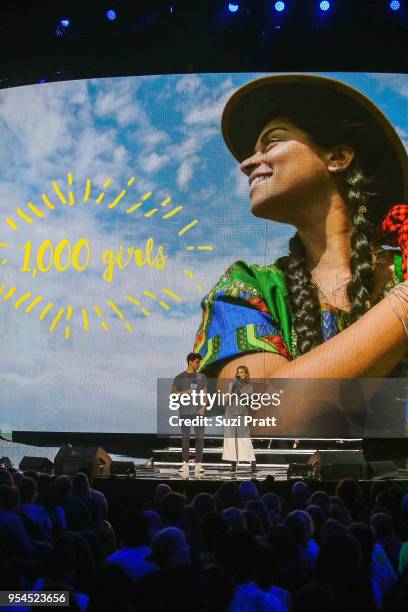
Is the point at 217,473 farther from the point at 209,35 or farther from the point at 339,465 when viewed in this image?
the point at 209,35

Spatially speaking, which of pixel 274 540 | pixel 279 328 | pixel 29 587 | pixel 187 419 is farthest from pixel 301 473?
pixel 29 587

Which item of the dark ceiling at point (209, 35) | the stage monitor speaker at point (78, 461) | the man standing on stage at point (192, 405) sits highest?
the dark ceiling at point (209, 35)

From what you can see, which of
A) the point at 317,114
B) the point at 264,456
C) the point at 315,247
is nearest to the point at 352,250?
the point at 315,247

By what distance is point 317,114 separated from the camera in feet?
30.7

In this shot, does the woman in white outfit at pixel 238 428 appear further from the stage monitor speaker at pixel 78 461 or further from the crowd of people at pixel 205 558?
the crowd of people at pixel 205 558

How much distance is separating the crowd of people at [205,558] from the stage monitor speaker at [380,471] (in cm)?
301

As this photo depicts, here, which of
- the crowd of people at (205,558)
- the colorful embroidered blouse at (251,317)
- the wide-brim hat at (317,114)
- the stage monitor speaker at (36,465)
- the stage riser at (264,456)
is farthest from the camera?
the wide-brim hat at (317,114)

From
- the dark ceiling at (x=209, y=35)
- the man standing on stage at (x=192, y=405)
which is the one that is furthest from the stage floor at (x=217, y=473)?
the dark ceiling at (x=209, y=35)

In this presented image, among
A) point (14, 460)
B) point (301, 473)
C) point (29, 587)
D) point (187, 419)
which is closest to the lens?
point (29, 587)

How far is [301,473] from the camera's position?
24.7ft

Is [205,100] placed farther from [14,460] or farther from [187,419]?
[14,460]

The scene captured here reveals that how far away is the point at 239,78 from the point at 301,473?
4509 millimetres

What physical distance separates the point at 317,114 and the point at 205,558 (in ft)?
22.7

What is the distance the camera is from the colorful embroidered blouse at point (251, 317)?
915cm
